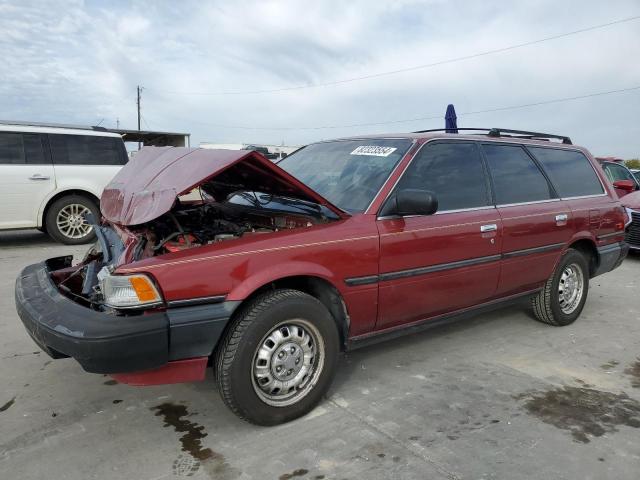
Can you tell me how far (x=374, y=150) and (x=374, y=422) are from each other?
182 cm

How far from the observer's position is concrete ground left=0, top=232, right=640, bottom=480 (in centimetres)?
244

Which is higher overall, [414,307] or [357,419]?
[414,307]

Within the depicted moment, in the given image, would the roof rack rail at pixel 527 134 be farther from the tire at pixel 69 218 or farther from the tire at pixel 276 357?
the tire at pixel 69 218

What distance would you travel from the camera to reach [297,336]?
9.15ft

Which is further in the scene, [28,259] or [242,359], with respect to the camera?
[28,259]

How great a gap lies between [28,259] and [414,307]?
5796 mm

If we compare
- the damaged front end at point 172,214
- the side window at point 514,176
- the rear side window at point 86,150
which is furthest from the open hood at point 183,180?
the rear side window at point 86,150

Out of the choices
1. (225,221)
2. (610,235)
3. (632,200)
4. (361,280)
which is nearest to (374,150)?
(361,280)

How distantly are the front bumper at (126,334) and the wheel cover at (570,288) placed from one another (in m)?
3.37

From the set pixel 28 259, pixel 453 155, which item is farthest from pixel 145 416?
pixel 28 259

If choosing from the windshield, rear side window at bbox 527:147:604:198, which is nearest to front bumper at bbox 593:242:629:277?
rear side window at bbox 527:147:604:198

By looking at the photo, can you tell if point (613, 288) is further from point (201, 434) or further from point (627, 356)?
point (201, 434)

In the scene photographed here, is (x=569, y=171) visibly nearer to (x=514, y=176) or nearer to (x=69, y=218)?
(x=514, y=176)

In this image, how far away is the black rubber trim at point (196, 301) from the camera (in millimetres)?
2414
